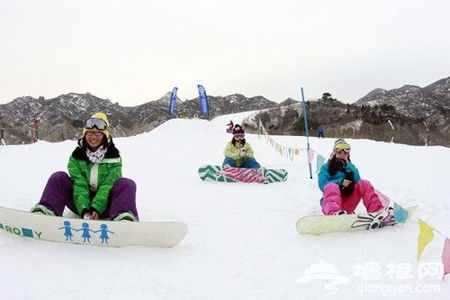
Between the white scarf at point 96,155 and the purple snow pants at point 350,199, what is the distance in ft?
7.34

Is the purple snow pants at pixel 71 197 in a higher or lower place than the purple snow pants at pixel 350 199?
higher

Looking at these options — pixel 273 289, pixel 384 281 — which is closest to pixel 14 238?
pixel 273 289

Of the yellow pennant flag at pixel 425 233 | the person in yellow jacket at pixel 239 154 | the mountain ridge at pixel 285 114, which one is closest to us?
the yellow pennant flag at pixel 425 233

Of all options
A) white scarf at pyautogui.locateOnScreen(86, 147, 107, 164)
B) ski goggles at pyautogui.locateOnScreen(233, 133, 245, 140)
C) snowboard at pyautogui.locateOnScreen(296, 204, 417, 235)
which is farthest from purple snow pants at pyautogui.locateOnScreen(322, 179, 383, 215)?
ski goggles at pyautogui.locateOnScreen(233, 133, 245, 140)

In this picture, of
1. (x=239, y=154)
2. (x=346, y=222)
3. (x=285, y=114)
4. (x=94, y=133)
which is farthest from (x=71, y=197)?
(x=285, y=114)

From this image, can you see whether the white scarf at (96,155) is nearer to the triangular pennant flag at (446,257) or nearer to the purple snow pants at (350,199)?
the purple snow pants at (350,199)

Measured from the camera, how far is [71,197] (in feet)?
12.9

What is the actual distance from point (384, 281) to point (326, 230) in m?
1.01

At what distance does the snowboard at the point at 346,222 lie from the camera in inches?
148

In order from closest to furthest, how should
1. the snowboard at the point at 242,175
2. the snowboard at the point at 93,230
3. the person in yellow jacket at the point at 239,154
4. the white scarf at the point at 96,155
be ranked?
1. the snowboard at the point at 93,230
2. the white scarf at the point at 96,155
3. the snowboard at the point at 242,175
4. the person in yellow jacket at the point at 239,154

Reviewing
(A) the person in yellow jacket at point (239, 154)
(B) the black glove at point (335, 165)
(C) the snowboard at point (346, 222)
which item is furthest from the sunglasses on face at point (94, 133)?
(A) the person in yellow jacket at point (239, 154)

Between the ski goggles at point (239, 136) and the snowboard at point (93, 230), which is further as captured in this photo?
the ski goggles at point (239, 136)

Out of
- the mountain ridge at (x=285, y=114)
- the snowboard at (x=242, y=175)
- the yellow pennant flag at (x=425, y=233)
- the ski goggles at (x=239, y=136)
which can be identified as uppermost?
the mountain ridge at (x=285, y=114)

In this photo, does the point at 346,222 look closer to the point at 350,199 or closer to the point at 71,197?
the point at 350,199
